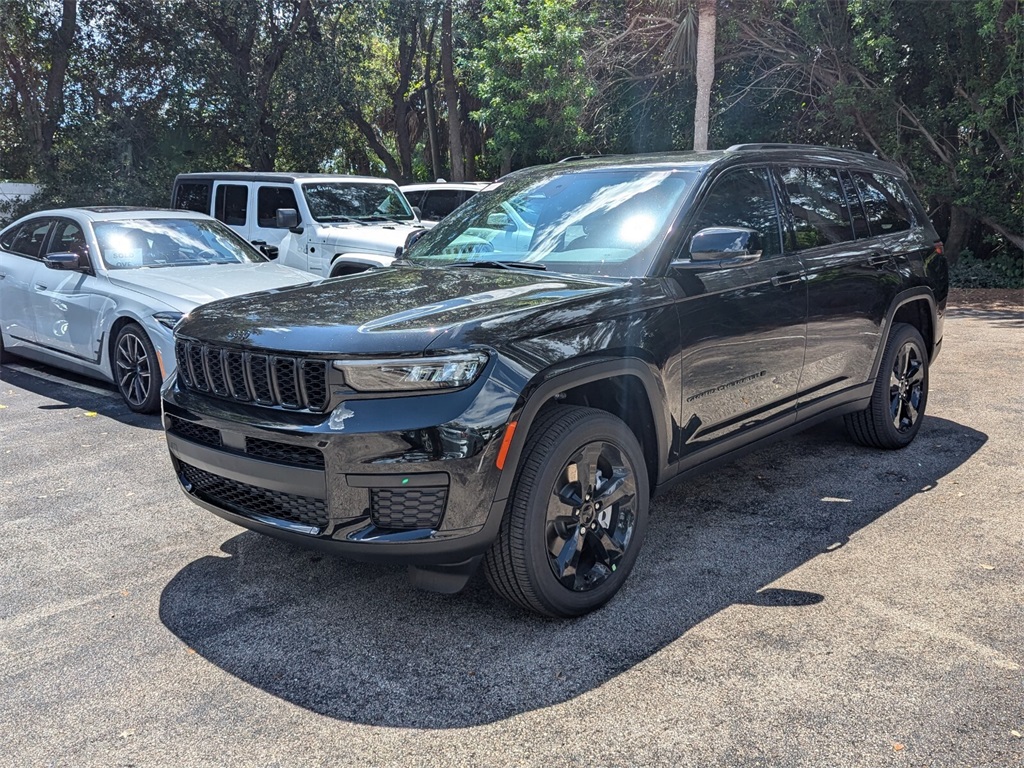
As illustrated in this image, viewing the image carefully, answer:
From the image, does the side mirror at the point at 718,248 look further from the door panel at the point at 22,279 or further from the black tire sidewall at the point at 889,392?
the door panel at the point at 22,279

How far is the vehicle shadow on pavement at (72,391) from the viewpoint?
6883mm

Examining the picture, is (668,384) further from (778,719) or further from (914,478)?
(914,478)

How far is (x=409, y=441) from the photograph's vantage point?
10.2 feet

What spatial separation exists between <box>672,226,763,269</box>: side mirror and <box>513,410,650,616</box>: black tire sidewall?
85 cm

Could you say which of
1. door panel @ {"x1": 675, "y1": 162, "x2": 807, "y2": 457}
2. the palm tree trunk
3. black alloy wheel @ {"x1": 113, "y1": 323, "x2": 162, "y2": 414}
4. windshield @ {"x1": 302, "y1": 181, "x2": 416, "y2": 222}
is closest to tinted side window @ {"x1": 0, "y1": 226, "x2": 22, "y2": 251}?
black alloy wheel @ {"x1": 113, "y1": 323, "x2": 162, "y2": 414}

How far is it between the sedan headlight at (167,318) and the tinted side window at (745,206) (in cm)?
404

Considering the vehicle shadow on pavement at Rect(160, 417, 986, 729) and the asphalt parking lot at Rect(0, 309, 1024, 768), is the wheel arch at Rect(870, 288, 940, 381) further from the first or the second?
the vehicle shadow on pavement at Rect(160, 417, 986, 729)

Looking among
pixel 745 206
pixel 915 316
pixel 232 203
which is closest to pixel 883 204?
pixel 915 316

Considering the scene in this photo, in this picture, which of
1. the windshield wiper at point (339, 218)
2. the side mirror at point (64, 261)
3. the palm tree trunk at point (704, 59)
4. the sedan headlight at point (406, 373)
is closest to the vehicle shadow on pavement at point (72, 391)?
the side mirror at point (64, 261)

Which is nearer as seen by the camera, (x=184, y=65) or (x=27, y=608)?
(x=27, y=608)

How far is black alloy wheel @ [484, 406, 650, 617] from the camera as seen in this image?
333 centimetres

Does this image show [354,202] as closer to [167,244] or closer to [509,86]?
[167,244]

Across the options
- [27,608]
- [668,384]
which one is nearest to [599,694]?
[668,384]

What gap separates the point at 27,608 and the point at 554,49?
14.8m
